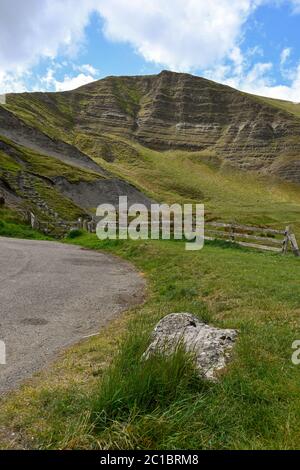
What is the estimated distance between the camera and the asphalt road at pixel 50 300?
23.8ft

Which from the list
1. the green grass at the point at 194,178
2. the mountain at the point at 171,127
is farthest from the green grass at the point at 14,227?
the mountain at the point at 171,127

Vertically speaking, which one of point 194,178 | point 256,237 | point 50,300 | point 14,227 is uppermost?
point 194,178

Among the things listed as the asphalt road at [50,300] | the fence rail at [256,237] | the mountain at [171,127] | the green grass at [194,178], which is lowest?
the asphalt road at [50,300]

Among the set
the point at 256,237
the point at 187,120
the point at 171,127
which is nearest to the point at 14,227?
the point at 256,237

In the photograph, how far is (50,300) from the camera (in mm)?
10906

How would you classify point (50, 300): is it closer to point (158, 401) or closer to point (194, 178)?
point (158, 401)

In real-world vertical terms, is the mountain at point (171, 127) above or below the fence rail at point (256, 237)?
above

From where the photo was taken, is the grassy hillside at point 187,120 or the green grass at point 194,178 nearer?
the green grass at point 194,178

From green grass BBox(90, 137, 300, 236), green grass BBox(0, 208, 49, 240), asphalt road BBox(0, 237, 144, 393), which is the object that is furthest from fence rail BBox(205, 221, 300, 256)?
green grass BBox(90, 137, 300, 236)

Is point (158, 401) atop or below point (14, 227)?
below

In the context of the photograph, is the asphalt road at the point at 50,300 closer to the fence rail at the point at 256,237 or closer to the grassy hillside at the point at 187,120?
the fence rail at the point at 256,237

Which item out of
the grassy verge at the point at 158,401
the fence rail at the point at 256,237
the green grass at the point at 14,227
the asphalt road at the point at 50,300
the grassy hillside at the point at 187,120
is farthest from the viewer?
the grassy hillside at the point at 187,120

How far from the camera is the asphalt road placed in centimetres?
725

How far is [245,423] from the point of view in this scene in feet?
15.1
